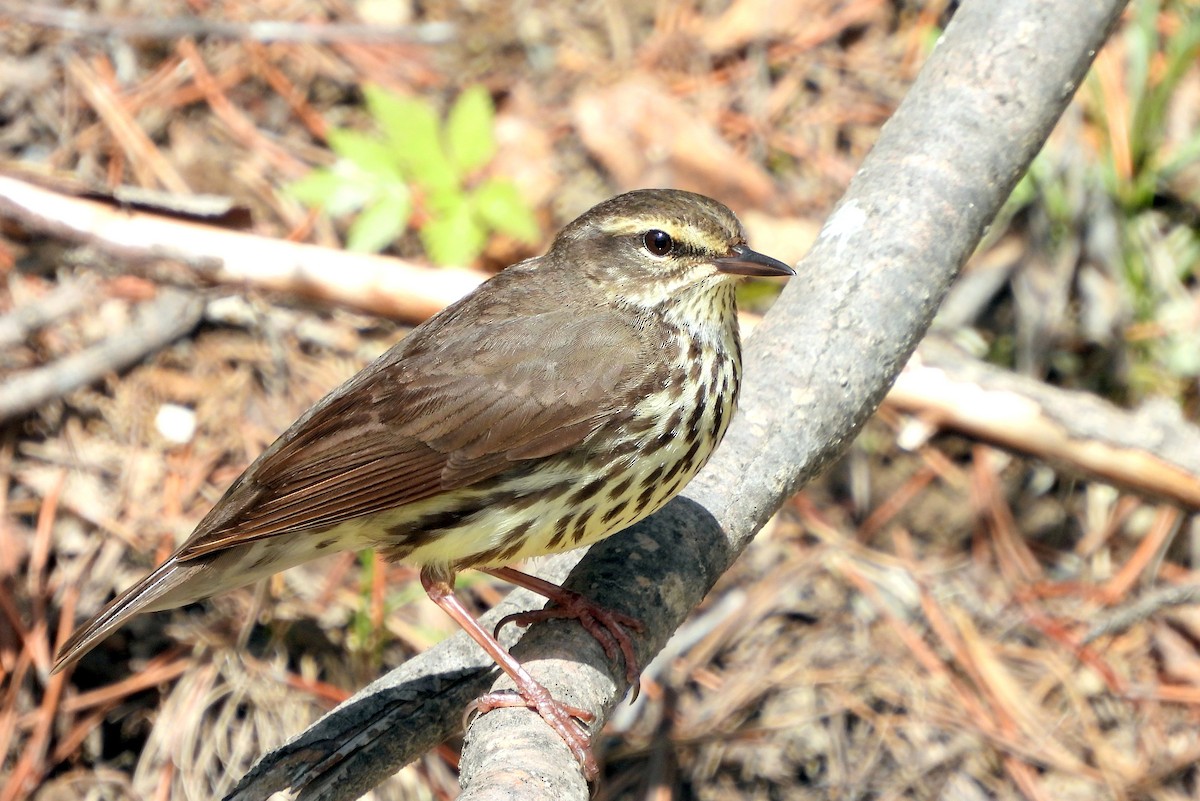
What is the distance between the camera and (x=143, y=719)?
15.2ft

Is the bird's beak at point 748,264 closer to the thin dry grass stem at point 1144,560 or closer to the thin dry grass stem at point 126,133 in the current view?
the thin dry grass stem at point 1144,560

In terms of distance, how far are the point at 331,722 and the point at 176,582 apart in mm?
591

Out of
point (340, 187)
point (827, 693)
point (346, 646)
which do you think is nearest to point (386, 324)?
point (340, 187)

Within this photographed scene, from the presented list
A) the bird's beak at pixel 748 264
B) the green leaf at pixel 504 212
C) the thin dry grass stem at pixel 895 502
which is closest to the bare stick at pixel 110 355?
the green leaf at pixel 504 212

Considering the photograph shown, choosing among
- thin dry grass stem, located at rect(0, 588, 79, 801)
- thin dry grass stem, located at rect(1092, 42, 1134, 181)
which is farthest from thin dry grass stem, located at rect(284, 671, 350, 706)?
thin dry grass stem, located at rect(1092, 42, 1134, 181)

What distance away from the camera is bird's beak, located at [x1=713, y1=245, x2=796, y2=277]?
338cm

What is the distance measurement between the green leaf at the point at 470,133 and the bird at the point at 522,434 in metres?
2.04

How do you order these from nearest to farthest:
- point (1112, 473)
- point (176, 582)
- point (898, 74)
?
point (176, 582), point (1112, 473), point (898, 74)

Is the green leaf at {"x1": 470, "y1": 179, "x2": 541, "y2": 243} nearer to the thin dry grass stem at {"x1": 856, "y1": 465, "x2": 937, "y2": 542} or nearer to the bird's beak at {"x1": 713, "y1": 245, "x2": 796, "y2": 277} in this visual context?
the thin dry grass stem at {"x1": 856, "y1": 465, "x2": 937, "y2": 542}

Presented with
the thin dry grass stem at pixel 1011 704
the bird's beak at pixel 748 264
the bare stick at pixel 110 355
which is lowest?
the thin dry grass stem at pixel 1011 704

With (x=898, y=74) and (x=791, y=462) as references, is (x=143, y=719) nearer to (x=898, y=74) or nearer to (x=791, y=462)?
(x=791, y=462)

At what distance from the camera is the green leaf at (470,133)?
5586 mm

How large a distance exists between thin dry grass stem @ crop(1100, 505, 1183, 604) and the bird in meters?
2.61

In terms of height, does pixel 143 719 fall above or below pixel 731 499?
below
